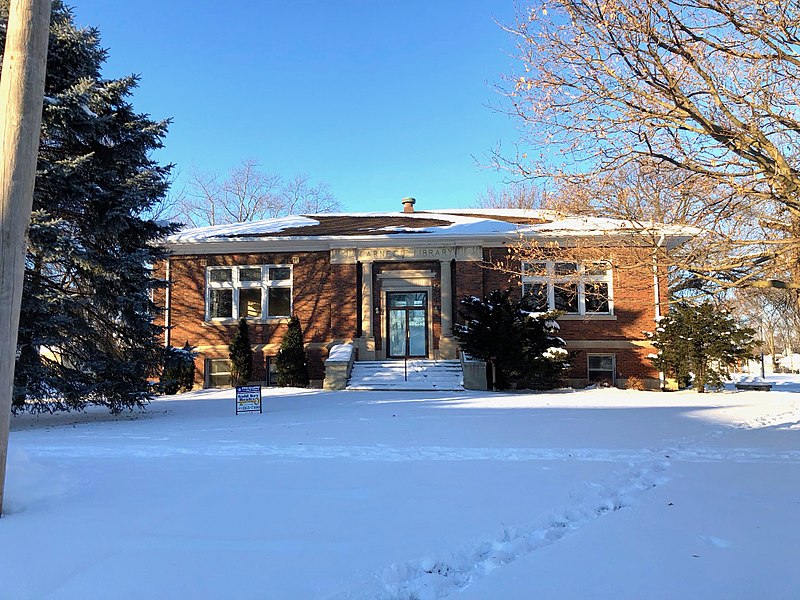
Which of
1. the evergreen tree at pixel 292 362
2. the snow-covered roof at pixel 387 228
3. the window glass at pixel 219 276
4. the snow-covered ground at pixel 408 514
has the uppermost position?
the snow-covered roof at pixel 387 228

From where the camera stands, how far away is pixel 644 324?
17750 millimetres

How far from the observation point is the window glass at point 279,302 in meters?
18.8

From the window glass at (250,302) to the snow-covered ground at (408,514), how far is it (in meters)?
10.6

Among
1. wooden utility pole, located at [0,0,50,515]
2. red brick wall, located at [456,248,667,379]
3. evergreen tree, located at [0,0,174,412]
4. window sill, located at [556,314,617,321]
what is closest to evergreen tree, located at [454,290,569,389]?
red brick wall, located at [456,248,667,379]

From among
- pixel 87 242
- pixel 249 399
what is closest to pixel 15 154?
pixel 87 242

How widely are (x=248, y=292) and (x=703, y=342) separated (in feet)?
46.7

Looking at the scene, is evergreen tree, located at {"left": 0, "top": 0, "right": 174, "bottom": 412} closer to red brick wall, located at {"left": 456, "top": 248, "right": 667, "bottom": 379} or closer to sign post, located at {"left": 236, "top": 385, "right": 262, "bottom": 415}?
sign post, located at {"left": 236, "top": 385, "right": 262, "bottom": 415}

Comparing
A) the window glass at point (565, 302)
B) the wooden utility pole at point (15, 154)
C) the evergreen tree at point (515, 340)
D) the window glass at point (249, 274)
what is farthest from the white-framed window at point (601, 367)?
the wooden utility pole at point (15, 154)

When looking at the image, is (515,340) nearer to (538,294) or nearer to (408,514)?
(538,294)

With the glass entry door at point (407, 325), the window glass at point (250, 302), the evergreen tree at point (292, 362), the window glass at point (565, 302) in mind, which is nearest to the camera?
the evergreen tree at point (292, 362)

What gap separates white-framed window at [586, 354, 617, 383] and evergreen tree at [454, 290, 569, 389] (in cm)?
270

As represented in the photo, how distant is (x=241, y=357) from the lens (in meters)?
17.7

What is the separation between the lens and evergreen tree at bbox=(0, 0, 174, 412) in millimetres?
9594

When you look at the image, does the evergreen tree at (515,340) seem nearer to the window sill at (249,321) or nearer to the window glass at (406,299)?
the window glass at (406,299)
